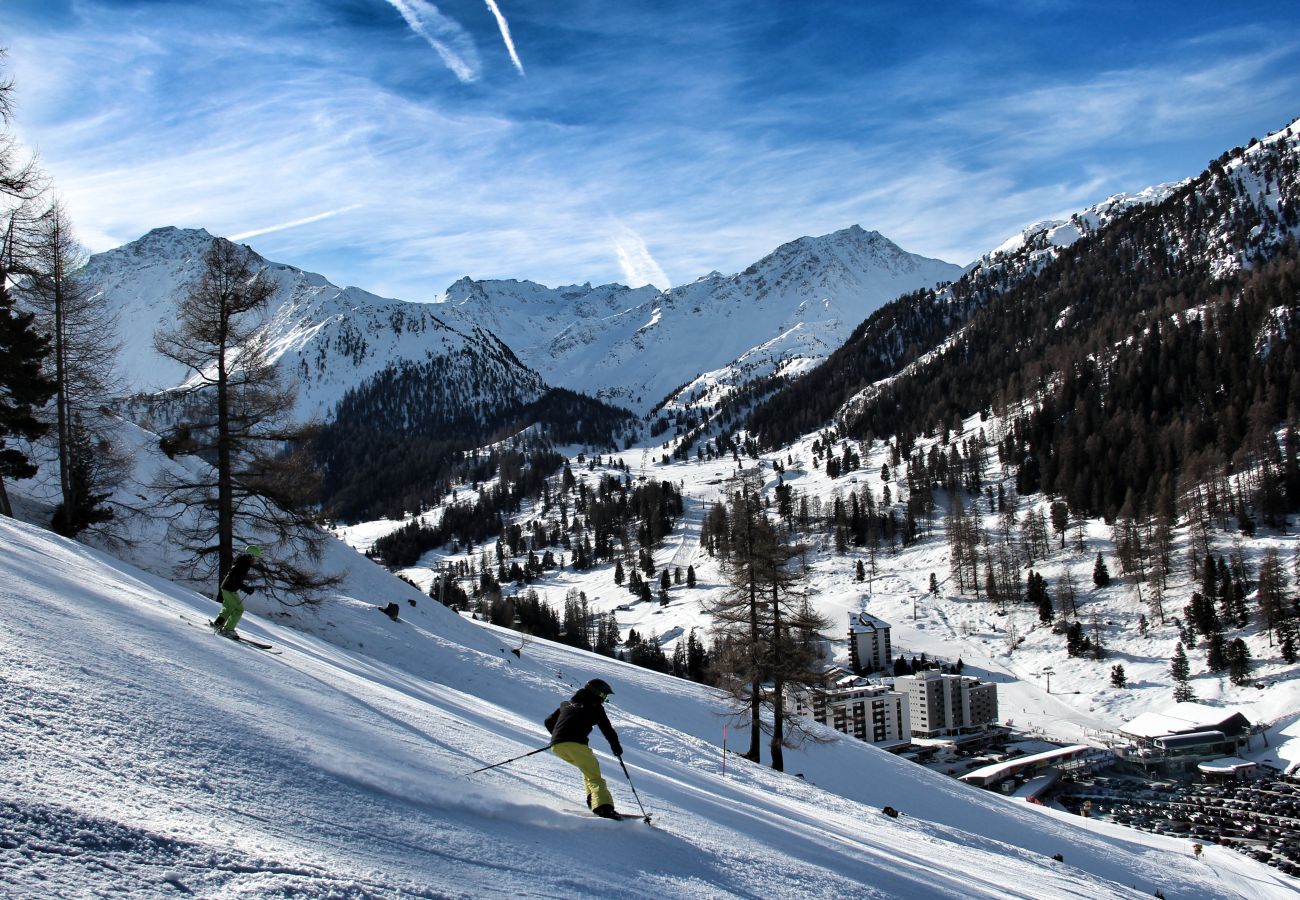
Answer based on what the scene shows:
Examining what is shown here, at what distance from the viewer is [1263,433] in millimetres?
123938

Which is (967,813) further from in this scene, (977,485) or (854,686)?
(977,485)

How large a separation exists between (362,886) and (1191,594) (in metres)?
116

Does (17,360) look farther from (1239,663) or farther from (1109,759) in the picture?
(1239,663)

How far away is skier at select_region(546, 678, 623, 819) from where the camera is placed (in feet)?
25.9

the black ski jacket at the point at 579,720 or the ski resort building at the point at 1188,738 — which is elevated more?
the black ski jacket at the point at 579,720

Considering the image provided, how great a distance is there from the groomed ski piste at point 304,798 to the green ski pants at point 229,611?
0.71 meters

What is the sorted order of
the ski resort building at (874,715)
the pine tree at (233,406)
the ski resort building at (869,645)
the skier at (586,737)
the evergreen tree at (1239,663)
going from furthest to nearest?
the ski resort building at (869,645)
the evergreen tree at (1239,663)
the ski resort building at (874,715)
the pine tree at (233,406)
the skier at (586,737)

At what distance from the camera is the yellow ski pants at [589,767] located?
7.91 meters

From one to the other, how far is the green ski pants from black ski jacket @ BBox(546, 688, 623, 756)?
7.10 metres

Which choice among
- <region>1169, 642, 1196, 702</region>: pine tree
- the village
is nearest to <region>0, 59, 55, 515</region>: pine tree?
the village

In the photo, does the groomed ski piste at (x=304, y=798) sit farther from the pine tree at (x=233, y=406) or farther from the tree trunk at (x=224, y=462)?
the pine tree at (x=233, y=406)

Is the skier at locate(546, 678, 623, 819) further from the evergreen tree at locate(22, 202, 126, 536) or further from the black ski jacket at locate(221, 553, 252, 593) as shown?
the evergreen tree at locate(22, 202, 126, 536)

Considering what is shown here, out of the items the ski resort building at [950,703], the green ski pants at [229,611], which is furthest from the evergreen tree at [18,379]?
the ski resort building at [950,703]

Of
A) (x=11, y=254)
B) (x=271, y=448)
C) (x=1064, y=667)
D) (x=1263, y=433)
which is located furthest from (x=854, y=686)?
(x=1263, y=433)
